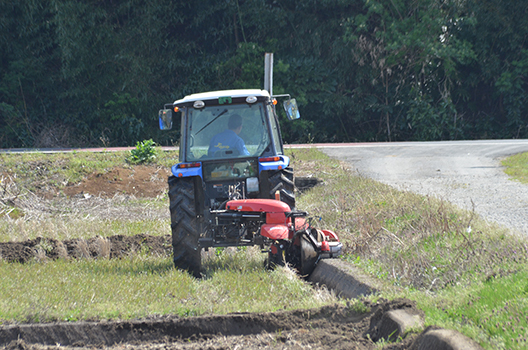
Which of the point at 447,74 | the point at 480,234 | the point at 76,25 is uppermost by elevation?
the point at 76,25

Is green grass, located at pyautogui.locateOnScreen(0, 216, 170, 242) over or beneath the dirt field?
beneath

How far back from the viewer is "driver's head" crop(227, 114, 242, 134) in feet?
24.4

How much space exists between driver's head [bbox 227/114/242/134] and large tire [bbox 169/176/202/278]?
1070 millimetres

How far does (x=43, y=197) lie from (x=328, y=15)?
17.7 meters

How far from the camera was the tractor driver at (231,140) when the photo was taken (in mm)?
7363

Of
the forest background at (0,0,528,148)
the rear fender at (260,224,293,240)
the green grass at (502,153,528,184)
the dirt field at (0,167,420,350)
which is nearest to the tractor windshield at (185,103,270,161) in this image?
the rear fender at (260,224,293,240)

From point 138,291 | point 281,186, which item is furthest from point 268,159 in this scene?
point 138,291

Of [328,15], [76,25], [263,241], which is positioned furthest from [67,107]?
[263,241]

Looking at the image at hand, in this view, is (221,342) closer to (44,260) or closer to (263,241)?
(263,241)

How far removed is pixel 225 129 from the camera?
7.54 meters

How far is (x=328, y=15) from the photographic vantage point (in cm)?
2647

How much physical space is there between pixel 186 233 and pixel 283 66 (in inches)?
736

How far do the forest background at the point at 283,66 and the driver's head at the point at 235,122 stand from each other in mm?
17871

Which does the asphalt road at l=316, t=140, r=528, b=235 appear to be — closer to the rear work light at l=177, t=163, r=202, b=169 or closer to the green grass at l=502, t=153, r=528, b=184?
the green grass at l=502, t=153, r=528, b=184
